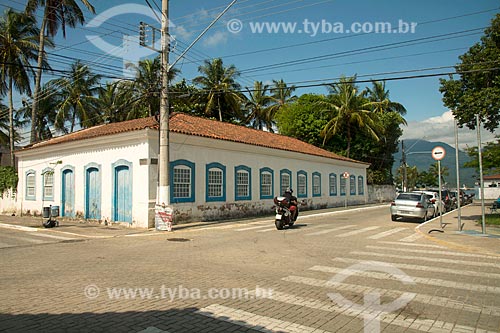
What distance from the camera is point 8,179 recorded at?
89.9 ft

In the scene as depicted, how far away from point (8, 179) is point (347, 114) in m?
32.9

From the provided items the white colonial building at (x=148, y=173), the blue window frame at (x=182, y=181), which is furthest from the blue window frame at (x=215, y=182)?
the blue window frame at (x=182, y=181)

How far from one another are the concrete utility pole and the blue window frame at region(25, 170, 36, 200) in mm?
13561

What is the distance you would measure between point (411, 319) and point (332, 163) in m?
30.1

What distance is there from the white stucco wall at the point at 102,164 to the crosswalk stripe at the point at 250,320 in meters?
12.4

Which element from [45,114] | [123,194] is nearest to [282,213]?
[123,194]

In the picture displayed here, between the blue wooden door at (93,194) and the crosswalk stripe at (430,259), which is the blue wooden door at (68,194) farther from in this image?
the crosswalk stripe at (430,259)

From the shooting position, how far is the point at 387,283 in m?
6.93

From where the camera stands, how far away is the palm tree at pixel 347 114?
41906 mm

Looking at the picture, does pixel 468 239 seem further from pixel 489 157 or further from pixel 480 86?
pixel 480 86

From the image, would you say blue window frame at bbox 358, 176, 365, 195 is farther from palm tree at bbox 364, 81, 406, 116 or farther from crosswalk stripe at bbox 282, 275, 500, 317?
crosswalk stripe at bbox 282, 275, 500, 317

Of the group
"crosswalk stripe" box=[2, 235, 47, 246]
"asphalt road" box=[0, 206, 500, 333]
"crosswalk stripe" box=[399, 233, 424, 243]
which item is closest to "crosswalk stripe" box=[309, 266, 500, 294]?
"asphalt road" box=[0, 206, 500, 333]

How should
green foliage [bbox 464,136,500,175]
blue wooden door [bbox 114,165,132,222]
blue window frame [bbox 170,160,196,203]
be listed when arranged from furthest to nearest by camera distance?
blue window frame [bbox 170,160,196,203] → blue wooden door [bbox 114,165,132,222] → green foliage [bbox 464,136,500,175]

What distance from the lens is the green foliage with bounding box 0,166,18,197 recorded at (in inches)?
1061
